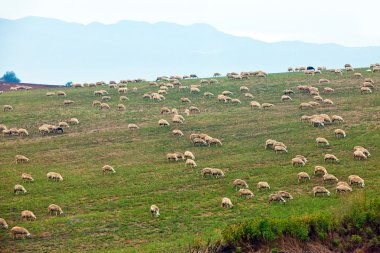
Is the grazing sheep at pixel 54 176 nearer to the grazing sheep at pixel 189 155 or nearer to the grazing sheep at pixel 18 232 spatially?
the grazing sheep at pixel 189 155

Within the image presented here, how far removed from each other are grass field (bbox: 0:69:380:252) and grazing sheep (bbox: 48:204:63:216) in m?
0.53

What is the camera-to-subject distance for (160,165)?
47812 millimetres

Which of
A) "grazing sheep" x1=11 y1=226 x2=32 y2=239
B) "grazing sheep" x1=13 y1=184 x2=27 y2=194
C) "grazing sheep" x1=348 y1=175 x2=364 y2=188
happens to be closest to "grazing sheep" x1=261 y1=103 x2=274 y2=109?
"grazing sheep" x1=348 y1=175 x2=364 y2=188

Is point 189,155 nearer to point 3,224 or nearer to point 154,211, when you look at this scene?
point 154,211

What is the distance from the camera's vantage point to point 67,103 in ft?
233

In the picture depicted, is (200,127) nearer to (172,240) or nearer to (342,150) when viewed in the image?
(342,150)

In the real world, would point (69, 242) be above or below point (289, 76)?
below

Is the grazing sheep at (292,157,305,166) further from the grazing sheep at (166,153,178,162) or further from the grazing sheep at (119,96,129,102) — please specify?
the grazing sheep at (119,96,129,102)

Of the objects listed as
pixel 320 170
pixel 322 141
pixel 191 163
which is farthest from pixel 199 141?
pixel 320 170

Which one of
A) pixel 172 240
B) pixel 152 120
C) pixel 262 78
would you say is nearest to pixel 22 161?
pixel 152 120

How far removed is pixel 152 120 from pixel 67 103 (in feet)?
44.3

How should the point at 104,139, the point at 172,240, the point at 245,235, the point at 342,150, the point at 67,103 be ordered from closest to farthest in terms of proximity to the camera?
the point at 245,235 < the point at 172,240 < the point at 342,150 < the point at 104,139 < the point at 67,103

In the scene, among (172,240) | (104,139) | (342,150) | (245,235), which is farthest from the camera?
(104,139)

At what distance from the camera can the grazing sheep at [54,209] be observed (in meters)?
37.2
